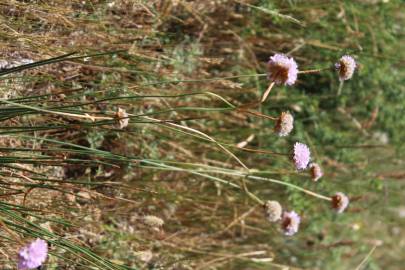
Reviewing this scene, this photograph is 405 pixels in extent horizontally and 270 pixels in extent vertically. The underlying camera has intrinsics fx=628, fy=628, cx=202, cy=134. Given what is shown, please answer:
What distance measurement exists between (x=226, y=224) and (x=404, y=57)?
3.39 ft

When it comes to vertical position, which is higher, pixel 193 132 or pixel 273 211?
pixel 193 132

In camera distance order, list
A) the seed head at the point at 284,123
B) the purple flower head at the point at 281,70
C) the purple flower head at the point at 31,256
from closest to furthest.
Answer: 1. the purple flower head at the point at 31,256
2. the purple flower head at the point at 281,70
3. the seed head at the point at 284,123

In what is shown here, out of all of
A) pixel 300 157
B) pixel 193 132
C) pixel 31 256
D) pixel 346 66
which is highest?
pixel 193 132

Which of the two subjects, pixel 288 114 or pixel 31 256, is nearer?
pixel 31 256

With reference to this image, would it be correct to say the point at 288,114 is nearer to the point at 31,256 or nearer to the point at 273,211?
the point at 273,211

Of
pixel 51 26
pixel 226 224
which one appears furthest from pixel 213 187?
pixel 51 26

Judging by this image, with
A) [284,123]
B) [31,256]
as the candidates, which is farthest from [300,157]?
[31,256]

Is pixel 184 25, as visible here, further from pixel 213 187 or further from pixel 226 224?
pixel 226 224

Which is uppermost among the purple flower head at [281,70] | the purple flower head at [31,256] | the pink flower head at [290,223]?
the purple flower head at [281,70]

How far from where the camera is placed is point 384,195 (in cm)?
271

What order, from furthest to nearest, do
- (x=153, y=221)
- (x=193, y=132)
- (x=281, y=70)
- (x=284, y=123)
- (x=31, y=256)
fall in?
(x=193, y=132), (x=153, y=221), (x=284, y=123), (x=281, y=70), (x=31, y=256)

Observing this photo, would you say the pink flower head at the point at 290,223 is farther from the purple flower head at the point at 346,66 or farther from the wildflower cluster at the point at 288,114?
the purple flower head at the point at 346,66

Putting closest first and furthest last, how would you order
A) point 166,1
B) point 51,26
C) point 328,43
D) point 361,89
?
point 51,26
point 166,1
point 328,43
point 361,89

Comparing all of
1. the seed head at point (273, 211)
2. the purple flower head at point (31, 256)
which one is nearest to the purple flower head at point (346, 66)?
the seed head at point (273, 211)
